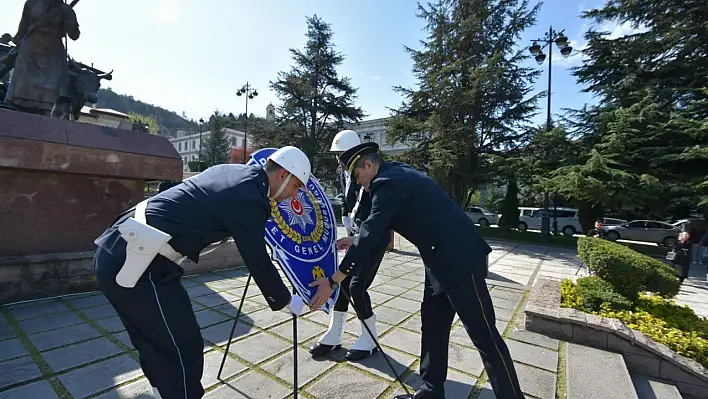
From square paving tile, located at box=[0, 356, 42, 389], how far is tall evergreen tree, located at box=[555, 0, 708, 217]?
46.4 ft

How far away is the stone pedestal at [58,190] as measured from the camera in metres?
3.67

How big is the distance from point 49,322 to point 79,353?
978mm

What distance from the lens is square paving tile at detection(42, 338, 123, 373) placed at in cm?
260

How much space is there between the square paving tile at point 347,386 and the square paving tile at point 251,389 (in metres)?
0.23

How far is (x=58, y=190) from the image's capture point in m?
4.10

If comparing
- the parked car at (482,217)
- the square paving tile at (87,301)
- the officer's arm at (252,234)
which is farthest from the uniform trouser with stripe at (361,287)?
the parked car at (482,217)

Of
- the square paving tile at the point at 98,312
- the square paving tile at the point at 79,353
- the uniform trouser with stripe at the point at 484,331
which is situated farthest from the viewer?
the square paving tile at the point at 98,312

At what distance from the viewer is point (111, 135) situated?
4301mm

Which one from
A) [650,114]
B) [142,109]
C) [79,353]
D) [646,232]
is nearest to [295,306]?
[79,353]

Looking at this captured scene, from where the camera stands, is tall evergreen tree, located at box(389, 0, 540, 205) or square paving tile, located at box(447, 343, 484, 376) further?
tall evergreen tree, located at box(389, 0, 540, 205)

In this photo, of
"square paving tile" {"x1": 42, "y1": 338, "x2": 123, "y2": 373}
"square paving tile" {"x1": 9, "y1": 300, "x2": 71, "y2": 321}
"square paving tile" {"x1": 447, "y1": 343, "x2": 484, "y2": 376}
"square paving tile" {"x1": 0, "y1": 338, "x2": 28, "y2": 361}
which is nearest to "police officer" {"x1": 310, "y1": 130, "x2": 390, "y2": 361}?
"square paving tile" {"x1": 447, "y1": 343, "x2": 484, "y2": 376}

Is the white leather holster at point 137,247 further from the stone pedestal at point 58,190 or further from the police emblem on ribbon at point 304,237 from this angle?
the stone pedestal at point 58,190

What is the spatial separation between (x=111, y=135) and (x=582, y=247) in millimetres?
6759

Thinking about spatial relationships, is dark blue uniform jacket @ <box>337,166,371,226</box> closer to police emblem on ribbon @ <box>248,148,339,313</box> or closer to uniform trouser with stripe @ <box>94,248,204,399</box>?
police emblem on ribbon @ <box>248,148,339,313</box>
